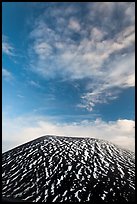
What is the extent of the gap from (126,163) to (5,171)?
1.49 m

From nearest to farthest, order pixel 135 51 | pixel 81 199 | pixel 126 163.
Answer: pixel 135 51 < pixel 81 199 < pixel 126 163

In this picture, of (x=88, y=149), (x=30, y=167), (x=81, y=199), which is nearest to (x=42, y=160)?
(x=30, y=167)

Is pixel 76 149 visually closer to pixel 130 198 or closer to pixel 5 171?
pixel 5 171

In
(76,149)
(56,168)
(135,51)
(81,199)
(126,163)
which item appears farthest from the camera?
(76,149)

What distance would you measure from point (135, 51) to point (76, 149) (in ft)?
6.35

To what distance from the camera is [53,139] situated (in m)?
3.44

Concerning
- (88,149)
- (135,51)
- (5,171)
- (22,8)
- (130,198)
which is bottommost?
(130,198)

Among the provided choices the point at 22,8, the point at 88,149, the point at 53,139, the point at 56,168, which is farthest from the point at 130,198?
the point at 22,8

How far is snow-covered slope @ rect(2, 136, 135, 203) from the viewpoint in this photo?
6.48 ft

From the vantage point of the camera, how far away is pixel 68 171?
2434mm

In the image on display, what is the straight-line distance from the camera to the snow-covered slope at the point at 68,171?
1.97 metres

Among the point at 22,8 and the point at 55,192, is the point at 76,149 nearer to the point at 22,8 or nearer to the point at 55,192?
the point at 55,192

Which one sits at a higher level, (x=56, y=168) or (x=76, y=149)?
(x=76, y=149)

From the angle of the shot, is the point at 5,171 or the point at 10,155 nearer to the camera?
the point at 5,171
